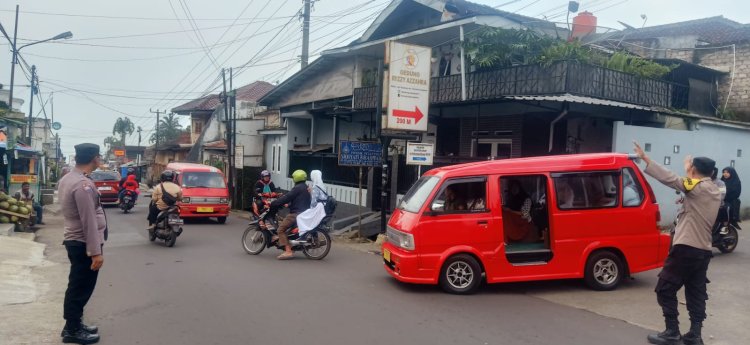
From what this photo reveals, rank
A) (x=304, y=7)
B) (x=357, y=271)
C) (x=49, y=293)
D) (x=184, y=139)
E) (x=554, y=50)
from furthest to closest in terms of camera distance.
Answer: (x=184, y=139)
(x=304, y=7)
(x=554, y=50)
(x=357, y=271)
(x=49, y=293)

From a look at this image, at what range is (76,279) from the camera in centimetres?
510

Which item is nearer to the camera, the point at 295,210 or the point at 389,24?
the point at 295,210

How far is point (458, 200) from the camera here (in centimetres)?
788

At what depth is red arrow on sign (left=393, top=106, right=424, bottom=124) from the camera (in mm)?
12625

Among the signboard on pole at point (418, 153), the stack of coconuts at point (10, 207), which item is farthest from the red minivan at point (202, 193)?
the signboard on pole at point (418, 153)

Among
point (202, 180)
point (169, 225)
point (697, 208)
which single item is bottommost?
point (169, 225)

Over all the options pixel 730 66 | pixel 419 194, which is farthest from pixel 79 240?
pixel 730 66

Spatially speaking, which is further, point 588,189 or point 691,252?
point 588,189

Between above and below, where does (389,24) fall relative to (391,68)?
above

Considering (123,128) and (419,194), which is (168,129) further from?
(419,194)

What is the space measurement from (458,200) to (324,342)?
3.30 m

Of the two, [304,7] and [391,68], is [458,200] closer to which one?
[391,68]

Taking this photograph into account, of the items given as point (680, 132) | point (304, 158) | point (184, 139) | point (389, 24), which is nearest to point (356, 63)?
point (389, 24)

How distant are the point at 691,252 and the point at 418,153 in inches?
292
